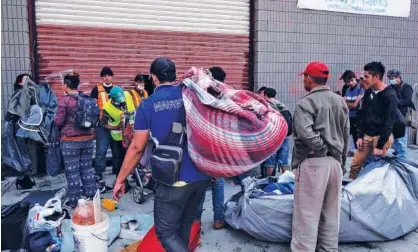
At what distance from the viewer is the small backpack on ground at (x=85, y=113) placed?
14.8 ft

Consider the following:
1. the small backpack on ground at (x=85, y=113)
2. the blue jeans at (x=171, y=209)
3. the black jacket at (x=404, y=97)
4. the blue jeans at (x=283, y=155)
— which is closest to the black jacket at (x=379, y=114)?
the blue jeans at (x=283, y=155)

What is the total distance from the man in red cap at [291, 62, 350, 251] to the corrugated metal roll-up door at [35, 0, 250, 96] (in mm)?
3839

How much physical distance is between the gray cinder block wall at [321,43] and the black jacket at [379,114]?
2839 mm

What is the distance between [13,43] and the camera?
5605 mm

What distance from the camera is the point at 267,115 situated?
263 centimetres

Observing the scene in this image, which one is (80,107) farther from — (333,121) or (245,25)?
(245,25)

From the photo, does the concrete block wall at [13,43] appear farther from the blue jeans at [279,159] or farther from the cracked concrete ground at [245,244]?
the blue jeans at [279,159]

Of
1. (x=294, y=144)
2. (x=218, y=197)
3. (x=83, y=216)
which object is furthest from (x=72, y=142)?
(x=294, y=144)

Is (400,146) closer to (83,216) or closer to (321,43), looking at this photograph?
(321,43)

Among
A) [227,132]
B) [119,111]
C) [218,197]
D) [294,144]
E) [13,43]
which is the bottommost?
[218,197]

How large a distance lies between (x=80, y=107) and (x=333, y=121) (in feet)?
9.72

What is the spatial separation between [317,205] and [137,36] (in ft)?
14.5

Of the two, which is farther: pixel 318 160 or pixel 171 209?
pixel 318 160

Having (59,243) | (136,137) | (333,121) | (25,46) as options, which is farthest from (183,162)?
(25,46)
